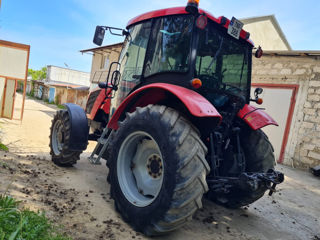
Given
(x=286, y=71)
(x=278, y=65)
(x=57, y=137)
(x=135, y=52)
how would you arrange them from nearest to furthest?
(x=135, y=52)
(x=57, y=137)
(x=286, y=71)
(x=278, y=65)

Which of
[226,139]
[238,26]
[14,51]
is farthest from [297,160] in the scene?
[14,51]

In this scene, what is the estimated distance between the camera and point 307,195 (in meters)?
5.26

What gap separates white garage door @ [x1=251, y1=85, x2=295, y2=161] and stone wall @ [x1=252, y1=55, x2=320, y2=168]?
0.78 feet

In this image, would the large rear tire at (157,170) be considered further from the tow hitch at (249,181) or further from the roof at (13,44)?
the roof at (13,44)

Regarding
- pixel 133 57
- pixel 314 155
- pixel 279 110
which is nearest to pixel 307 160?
pixel 314 155

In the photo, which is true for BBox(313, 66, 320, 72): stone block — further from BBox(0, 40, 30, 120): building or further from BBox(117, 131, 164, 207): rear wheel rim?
BBox(0, 40, 30, 120): building

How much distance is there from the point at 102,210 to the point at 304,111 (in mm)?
7641

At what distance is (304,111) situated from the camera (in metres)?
8.16

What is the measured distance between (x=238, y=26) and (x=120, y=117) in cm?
189

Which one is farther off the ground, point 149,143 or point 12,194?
point 149,143

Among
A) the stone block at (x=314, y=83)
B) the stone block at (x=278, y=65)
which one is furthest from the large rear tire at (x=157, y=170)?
the stone block at (x=278, y=65)

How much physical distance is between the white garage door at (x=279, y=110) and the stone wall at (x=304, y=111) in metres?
0.24

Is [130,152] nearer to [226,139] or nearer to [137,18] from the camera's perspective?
[226,139]

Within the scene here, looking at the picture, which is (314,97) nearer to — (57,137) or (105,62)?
(57,137)
